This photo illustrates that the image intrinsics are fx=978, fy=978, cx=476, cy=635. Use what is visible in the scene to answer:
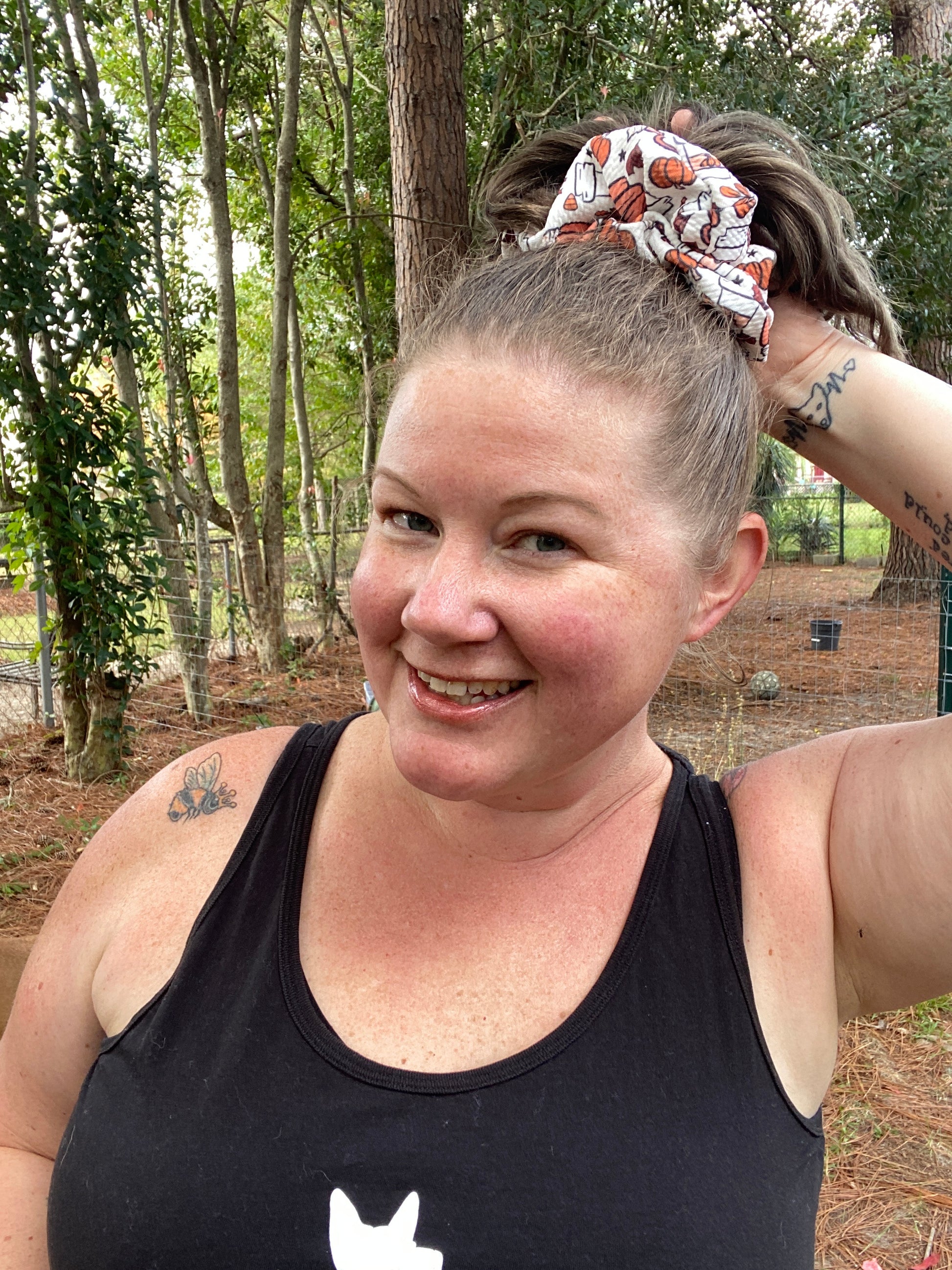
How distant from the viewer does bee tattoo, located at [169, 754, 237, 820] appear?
4.44 feet

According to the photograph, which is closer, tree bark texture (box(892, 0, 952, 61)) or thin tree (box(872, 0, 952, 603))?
thin tree (box(872, 0, 952, 603))

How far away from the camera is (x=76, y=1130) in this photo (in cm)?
117

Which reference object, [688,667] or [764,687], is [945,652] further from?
[764,687]

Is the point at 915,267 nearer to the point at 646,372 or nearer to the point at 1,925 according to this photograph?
the point at 646,372

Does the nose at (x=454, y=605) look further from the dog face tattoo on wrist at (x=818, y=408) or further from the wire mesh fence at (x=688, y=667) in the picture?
the wire mesh fence at (x=688, y=667)

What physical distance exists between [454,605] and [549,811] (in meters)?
0.38

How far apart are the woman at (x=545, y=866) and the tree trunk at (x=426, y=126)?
10.5 ft

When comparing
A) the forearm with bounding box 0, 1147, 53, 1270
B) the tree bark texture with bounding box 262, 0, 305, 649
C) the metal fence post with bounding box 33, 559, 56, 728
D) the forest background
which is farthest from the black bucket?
the forearm with bounding box 0, 1147, 53, 1270

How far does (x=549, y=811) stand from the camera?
1296 mm

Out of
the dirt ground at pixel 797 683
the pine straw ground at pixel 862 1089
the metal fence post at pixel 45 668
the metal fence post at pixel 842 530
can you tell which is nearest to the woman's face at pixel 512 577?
the pine straw ground at pixel 862 1089

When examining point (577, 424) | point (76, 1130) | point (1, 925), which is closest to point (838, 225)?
point (577, 424)

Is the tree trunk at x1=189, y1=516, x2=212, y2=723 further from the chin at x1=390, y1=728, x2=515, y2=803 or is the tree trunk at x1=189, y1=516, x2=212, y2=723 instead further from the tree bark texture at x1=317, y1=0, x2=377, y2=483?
the chin at x1=390, y1=728, x2=515, y2=803

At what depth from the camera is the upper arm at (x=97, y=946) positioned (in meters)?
1.25

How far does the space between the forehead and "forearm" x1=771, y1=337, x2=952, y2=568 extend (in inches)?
13.5
